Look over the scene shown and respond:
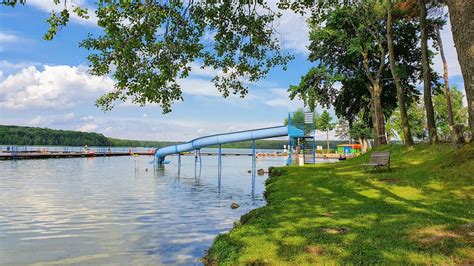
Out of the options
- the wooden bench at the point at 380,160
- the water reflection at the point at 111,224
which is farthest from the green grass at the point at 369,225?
the wooden bench at the point at 380,160

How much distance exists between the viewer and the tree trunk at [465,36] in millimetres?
6957

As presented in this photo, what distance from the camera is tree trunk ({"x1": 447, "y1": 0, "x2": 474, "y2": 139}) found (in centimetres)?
696

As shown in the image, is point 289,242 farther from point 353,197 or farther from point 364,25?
point 364,25

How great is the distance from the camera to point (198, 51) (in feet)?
31.5

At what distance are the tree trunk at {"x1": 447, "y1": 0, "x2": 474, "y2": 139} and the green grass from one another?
2.38 m

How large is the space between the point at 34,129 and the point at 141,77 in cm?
17548

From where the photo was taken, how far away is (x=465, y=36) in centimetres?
703

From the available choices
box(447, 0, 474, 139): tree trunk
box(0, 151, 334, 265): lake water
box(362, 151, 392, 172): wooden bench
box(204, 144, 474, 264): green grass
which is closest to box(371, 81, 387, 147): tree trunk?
box(362, 151, 392, 172): wooden bench

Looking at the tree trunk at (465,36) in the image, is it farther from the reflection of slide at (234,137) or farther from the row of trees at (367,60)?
the reflection of slide at (234,137)

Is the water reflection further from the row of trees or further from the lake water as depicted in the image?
the row of trees

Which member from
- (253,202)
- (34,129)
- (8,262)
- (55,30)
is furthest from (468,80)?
(34,129)

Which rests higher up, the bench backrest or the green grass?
the bench backrest

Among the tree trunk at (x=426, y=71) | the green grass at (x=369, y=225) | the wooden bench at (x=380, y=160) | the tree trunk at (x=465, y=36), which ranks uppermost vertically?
the tree trunk at (x=426, y=71)

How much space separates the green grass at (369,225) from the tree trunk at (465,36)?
93.6 inches
